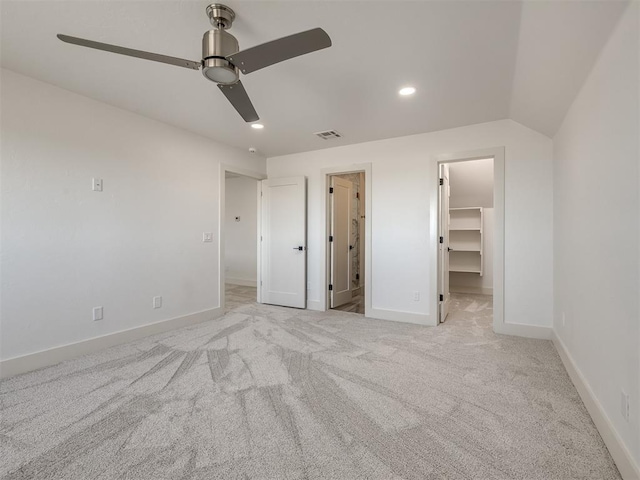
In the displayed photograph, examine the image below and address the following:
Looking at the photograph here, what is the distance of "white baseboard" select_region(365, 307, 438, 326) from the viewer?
391 cm

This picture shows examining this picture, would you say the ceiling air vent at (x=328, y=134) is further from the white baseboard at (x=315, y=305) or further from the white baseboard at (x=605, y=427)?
the white baseboard at (x=605, y=427)

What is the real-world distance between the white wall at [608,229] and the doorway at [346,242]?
8.97 feet

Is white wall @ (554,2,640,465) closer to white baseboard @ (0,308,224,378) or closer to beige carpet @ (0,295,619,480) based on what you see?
beige carpet @ (0,295,619,480)

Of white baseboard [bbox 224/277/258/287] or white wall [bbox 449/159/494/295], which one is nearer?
white wall [bbox 449/159/494/295]

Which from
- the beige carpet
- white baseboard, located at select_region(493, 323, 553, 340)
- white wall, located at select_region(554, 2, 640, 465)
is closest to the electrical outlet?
white wall, located at select_region(554, 2, 640, 465)

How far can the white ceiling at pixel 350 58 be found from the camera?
1758 mm

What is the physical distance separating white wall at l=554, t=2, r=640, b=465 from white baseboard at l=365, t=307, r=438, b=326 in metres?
1.51

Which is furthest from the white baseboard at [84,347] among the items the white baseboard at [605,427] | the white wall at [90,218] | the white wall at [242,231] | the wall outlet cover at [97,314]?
the white baseboard at [605,427]

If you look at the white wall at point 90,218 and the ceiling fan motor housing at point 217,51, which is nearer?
the ceiling fan motor housing at point 217,51

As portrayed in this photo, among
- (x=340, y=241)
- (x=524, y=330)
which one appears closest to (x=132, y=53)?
(x=340, y=241)

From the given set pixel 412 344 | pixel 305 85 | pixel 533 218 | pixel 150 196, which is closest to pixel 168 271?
pixel 150 196

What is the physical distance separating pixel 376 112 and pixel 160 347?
330 cm

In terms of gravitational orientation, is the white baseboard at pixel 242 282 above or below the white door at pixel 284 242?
below

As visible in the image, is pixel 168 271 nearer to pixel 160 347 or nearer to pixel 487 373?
pixel 160 347
